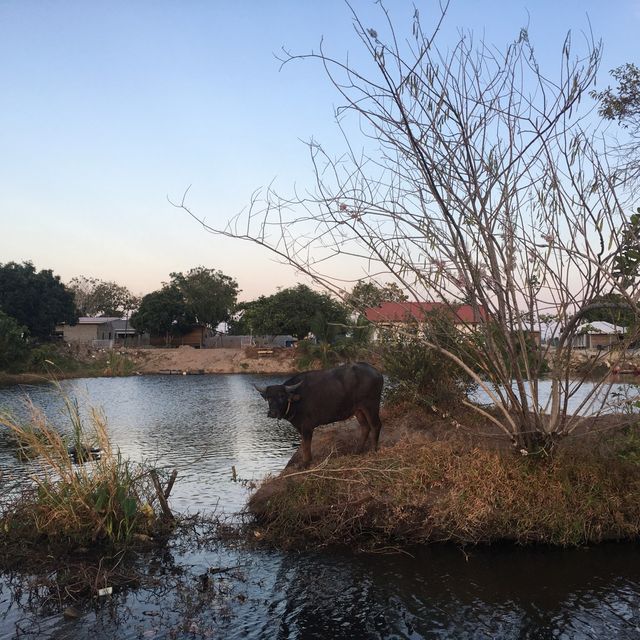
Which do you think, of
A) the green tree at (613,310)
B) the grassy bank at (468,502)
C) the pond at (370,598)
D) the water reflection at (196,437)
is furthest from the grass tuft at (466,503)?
the water reflection at (196,437)

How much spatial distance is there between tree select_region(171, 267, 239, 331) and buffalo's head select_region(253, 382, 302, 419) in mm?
61868

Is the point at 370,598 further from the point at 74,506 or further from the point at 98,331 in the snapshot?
the point at 98,331

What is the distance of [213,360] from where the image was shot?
59.2 m

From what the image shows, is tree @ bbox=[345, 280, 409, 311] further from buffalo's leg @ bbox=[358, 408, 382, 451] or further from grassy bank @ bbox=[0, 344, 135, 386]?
grassy bank @ bbox=[0, 344, 135, 386]

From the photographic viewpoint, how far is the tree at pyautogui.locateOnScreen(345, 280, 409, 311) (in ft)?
30.9

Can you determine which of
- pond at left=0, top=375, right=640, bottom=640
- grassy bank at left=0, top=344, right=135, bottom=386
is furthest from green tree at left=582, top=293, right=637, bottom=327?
grassy bank at left=0, top=344, right=135, bottom=386

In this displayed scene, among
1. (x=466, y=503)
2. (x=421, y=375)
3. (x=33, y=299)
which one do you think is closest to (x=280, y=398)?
(x=466, y=503)

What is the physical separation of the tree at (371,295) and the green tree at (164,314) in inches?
2342

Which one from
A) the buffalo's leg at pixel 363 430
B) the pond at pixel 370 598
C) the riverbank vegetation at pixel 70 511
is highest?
the buffalo's leg at pixel 363 430

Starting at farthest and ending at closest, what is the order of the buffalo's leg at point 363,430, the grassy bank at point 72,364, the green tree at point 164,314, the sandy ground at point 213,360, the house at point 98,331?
the house at point 98,331, the green tree at point 164,314, the sandy ground at point 213,360, the grassy bank at point 72,364, the buffalo's leg at point 363,430

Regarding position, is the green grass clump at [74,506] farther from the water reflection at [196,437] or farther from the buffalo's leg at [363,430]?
the buffalo's leg at [363,430]

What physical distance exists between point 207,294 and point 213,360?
16.3m

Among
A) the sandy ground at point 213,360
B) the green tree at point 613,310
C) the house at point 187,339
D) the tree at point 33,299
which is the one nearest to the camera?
the green tree at point 613,310

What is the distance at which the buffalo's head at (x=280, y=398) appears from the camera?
9.70m
